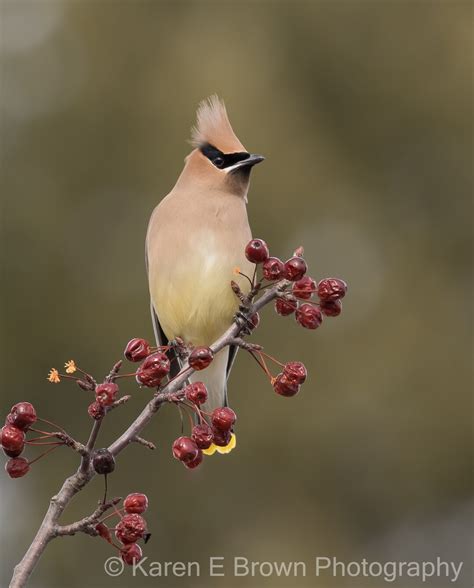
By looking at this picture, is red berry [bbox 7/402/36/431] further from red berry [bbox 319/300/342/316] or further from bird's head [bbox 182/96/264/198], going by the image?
bird's head [bbox 182/96/264/198]

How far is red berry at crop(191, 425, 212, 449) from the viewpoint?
8.02ft

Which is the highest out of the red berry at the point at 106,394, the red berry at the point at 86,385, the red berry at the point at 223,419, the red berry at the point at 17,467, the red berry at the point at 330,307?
the red berry at the point at 330,307

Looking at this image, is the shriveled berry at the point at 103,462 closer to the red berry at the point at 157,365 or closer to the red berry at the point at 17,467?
the red berry at the point at 17,467

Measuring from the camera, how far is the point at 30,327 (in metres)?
10.1

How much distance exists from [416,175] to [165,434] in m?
4.46

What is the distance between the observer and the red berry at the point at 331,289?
8.47 feet

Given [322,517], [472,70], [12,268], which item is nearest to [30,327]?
[12,268]

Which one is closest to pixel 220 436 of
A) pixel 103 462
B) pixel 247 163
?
pixel 103 462

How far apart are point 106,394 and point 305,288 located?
598mm

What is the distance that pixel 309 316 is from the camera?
8.75 feet

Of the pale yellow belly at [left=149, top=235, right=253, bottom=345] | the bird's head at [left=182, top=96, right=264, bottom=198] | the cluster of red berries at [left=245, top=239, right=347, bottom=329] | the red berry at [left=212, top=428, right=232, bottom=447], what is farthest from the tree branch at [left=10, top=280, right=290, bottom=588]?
the bird's head at [left=182, top=96, right=264, bottom=198]

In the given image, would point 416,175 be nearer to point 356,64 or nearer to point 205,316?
point 356,64

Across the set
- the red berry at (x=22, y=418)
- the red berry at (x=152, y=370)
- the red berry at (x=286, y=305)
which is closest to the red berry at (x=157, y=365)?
the red berry at (x=152, y=370)

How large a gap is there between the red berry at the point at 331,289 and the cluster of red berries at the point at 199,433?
0.35 meters
